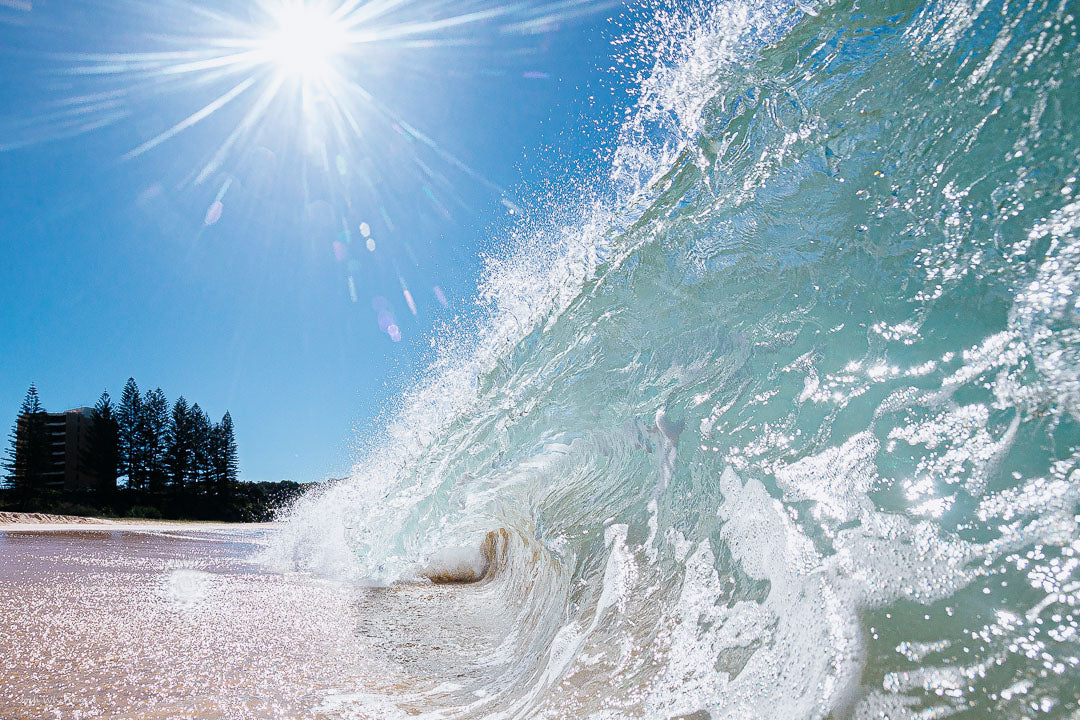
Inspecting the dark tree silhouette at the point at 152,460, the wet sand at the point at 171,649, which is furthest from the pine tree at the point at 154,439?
the wet sand at the point at 171,649

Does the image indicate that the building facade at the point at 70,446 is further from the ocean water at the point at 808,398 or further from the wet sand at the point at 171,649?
the ocean water at the point at 808,398

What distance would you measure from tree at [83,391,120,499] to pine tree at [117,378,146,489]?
310 mm

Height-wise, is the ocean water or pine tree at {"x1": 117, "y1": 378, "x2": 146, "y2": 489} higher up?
pine tree at {"x1": 117, "y1": 378, "x2": 146, "y2": 489}

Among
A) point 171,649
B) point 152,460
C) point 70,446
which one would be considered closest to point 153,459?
point 152,460

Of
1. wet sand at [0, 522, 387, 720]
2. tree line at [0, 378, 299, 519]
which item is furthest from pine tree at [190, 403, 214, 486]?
wet sand at [0, 522, 387, 720]

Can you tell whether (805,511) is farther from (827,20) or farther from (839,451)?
(827,20)

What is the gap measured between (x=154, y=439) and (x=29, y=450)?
6155 millimetres

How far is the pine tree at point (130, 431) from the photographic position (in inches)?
1401

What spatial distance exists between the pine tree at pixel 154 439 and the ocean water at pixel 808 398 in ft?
135

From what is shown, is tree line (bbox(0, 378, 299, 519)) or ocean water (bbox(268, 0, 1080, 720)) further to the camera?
tree line (bbox(0, 378, 299, 519))

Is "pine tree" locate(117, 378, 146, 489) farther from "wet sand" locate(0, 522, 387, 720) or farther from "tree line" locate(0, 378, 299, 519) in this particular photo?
"wet sand" locate(0, 522, 387, 720)

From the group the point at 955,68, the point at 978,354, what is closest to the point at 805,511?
the point at 978,354

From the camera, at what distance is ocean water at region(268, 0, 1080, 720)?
1.08 m

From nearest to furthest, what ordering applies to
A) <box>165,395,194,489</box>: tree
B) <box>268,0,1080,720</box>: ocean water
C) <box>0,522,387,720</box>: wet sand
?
<box>268,0,1080,720</box>: ocean water < <box>0,522,387,720</box>: wet sand < <box>165,395,194,489</box>: tree
